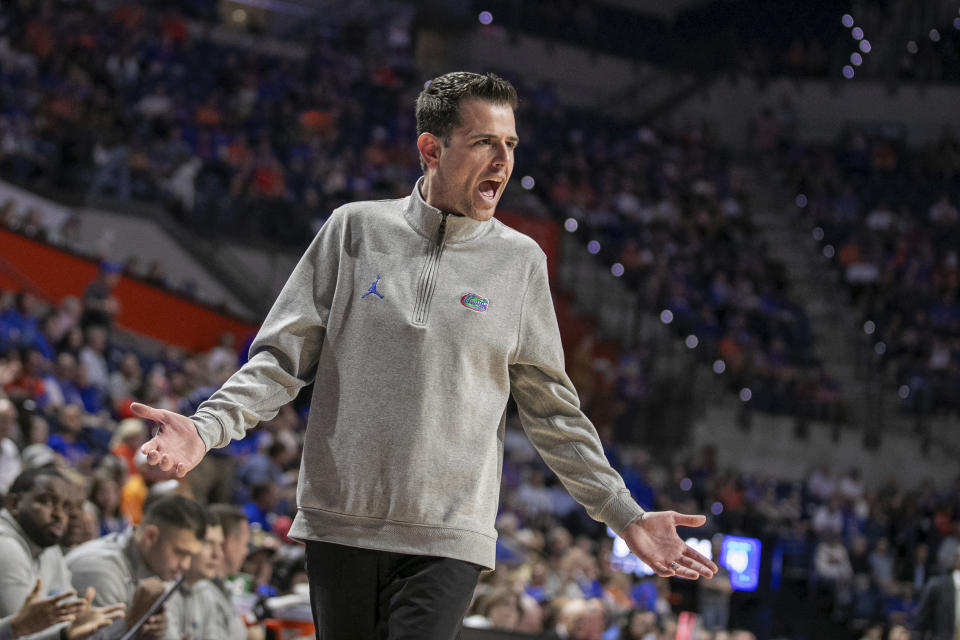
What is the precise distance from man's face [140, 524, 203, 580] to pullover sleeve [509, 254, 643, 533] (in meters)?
2.28

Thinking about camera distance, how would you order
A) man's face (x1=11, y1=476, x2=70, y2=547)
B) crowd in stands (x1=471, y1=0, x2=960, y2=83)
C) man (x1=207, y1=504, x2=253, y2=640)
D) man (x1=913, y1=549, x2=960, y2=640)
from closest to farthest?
man's face (x1=11, y1=476, x2=70, y2=547) < man (x1=207, y1=504, x2=253, y2=640) < man (x1=913, y1=549, x2=960, y2=640) < crowd in stands (x1=471, y1=0, x2=960, y2=83)

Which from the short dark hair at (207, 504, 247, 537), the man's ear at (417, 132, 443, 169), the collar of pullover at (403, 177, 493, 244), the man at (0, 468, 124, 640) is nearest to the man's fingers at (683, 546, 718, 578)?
the collar of pullover at (403, 177, 493, 244)

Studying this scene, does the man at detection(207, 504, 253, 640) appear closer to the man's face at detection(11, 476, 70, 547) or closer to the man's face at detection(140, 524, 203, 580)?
the man's face at detection(140, 524, 203, 580)

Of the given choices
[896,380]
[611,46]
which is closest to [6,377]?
[896,380]

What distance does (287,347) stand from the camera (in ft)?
8.05

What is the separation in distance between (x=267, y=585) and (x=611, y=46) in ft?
63.7

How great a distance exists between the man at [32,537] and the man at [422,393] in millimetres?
1885

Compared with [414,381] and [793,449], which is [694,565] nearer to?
[414,381]

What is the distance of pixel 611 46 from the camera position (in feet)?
79.2

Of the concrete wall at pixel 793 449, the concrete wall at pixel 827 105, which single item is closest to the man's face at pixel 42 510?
the concrete wall at pixel 793 449

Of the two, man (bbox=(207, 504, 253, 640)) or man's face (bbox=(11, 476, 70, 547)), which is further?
man (bbox=(207, 504, 253, 640))

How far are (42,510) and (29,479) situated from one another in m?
0.12

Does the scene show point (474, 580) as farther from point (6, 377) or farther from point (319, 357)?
point (6, 377)

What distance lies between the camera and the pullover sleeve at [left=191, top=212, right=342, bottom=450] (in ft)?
7.81
